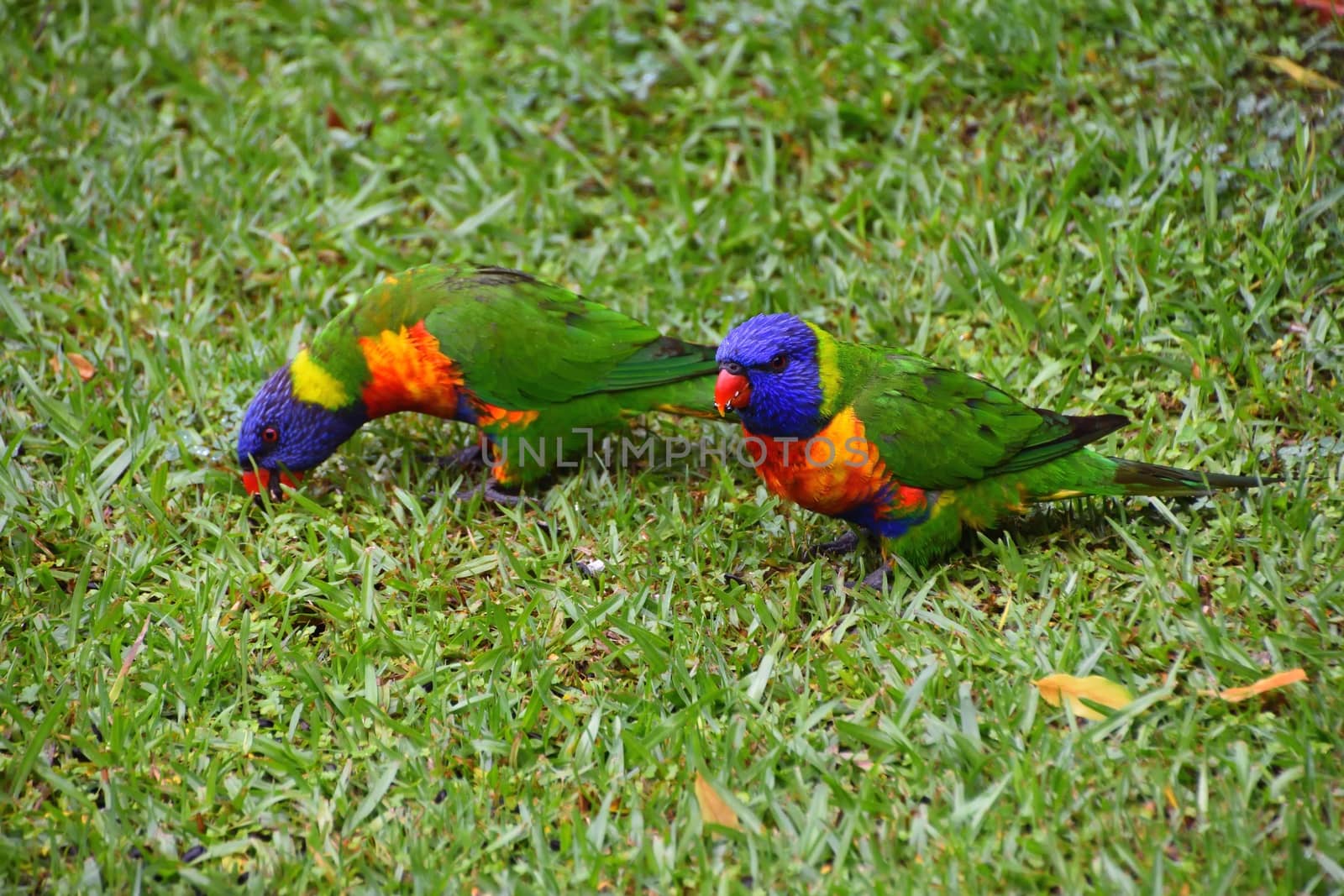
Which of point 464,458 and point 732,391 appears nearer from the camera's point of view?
point 732,391

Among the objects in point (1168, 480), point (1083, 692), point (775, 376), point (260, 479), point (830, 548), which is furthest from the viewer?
point (260, 479)

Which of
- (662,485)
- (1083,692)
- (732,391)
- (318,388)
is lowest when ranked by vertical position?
(662,485)

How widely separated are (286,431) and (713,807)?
6.39ft

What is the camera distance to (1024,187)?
4520mm

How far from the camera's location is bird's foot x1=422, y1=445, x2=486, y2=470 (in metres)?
4.14

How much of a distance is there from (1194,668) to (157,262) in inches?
169

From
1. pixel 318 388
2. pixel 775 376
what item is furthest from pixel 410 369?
pixel 775 376

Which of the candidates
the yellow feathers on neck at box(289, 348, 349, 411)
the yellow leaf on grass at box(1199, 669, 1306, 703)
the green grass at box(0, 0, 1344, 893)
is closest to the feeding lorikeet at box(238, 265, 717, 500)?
the yellow feathers on neck at box(289, 348, 349, 411)

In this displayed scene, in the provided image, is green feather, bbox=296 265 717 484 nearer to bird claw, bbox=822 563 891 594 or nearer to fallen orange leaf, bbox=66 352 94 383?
bird claw, bbox=822 563 891 594

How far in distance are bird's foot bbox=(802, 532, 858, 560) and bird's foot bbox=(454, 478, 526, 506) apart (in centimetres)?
101

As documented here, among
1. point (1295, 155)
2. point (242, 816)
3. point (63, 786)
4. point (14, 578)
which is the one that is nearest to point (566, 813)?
point (242, 816)

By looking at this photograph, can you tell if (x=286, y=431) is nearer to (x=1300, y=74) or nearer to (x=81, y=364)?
(x=81, y=364)

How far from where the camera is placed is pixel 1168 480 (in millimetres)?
3248

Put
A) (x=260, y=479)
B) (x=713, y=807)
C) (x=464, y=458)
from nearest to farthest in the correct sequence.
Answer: (x=713, y=807), (x=260, y=479), (x=464, y=458)
